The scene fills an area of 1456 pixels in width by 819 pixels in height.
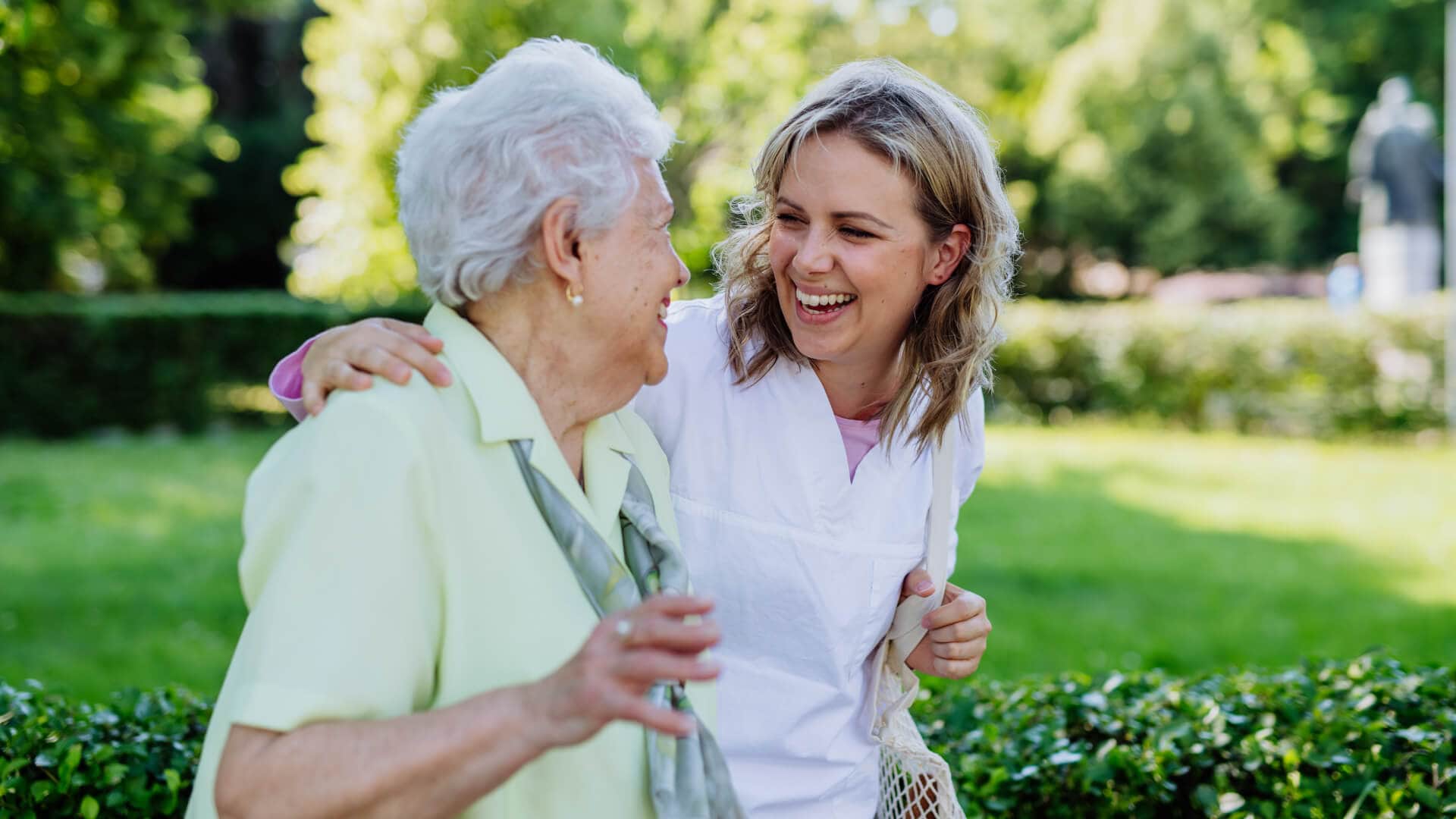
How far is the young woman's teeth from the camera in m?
2.46

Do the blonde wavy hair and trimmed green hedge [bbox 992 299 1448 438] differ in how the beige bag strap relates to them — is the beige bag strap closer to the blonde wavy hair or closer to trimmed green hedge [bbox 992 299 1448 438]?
the blonde wavy hair

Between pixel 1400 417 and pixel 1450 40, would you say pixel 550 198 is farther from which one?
pixel 1450 40

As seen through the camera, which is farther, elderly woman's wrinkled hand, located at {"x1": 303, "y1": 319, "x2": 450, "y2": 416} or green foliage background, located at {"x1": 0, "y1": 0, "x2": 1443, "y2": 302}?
green foliage background, located at {"x1": 0, "y1": 0, "x2": 1443, "y2": 302}

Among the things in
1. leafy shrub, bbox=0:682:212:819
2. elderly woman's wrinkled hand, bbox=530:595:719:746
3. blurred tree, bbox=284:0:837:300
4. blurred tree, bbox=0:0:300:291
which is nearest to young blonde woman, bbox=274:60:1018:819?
elderly woman's wrinkled hand, bbox=530:595:719:746

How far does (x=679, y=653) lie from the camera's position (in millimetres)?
1423

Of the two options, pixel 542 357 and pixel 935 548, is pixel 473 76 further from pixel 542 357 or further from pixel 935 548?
pixel 542 357

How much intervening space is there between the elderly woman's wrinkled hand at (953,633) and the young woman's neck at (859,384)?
38 centimetres

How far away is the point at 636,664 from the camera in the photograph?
140cm

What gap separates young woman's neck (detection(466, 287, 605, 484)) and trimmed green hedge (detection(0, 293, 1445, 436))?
39.5ft

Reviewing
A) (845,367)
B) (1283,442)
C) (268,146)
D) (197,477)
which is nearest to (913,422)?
(845,367)

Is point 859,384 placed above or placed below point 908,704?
above

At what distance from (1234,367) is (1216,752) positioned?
443 inches

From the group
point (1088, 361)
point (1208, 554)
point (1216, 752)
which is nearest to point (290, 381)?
point (1216, 752)

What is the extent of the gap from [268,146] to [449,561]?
2779cm
